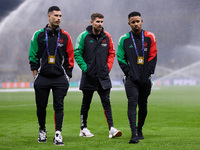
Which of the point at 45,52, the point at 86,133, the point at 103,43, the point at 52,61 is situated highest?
the point at 103,43

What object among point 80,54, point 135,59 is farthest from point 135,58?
point 80,54

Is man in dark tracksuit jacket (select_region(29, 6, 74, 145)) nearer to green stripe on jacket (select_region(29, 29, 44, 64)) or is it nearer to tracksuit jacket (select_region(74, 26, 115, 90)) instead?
green stripe on jacket (select_region(29, 29, 44, 64))

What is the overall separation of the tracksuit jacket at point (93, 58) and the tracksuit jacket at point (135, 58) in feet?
2.01

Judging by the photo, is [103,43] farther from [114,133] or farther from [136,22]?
[114,133]

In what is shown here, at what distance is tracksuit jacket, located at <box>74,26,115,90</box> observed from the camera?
7459 mm

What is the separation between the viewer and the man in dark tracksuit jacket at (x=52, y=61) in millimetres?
6641

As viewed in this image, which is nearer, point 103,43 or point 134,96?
point 134,96

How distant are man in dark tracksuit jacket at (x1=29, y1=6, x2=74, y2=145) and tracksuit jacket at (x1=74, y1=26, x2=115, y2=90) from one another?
2.27 ft

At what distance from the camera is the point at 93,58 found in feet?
24.5

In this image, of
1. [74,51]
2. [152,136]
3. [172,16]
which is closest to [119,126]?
[152,136]

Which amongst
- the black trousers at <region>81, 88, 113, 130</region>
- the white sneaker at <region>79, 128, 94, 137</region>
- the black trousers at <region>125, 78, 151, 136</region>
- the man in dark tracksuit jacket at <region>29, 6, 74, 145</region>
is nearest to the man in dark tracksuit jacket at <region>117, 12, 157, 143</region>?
the black trousers at <region>125, 78, 151, 136</region>

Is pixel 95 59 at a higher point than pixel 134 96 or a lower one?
higher

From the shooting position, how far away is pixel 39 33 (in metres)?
6.65

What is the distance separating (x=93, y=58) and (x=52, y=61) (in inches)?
41.0
